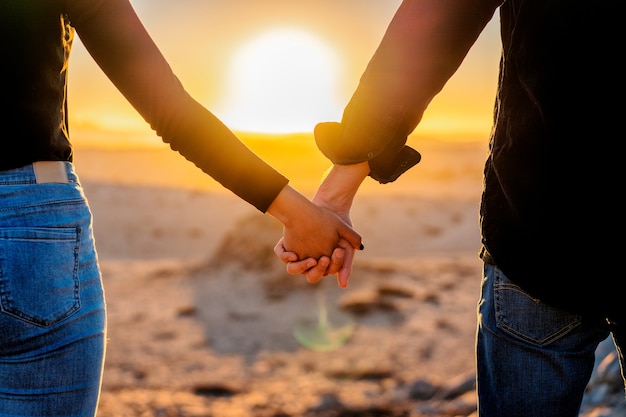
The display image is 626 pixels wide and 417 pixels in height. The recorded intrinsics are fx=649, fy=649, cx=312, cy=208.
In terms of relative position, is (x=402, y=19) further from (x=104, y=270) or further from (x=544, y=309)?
(x=104, y=270)

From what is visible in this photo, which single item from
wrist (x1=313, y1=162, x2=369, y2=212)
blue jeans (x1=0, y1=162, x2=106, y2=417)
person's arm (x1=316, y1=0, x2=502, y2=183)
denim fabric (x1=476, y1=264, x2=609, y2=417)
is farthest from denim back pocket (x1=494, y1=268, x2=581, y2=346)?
blue jeans (x1=0, y1=162, x2=106, y2=417)

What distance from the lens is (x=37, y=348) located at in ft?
4.76

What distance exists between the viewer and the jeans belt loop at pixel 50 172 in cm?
146

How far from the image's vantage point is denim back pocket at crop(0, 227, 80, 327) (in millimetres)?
1410

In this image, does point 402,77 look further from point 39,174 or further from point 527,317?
point 39,174

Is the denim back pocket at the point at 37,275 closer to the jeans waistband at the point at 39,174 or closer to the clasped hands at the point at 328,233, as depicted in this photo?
the jeans waistband at the point at 39,174

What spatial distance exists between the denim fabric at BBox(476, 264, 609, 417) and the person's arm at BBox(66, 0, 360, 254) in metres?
0.69

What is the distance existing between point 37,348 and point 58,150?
0.45m

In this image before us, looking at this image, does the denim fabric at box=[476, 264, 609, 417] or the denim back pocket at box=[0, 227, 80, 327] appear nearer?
the denim back pocket at box=[0, 227, 80, 327]

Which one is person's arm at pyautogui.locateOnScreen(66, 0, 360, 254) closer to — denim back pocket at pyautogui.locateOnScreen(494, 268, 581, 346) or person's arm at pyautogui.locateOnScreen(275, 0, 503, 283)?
person's arm at pyautogui.locateOnScreen(275, 0, 503, 283)

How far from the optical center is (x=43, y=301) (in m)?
1.44

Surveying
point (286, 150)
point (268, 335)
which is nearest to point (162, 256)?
point (268, 335)

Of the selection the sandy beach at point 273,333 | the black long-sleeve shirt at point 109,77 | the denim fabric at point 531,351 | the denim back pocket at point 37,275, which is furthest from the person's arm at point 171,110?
the sandy beach at point 273,333

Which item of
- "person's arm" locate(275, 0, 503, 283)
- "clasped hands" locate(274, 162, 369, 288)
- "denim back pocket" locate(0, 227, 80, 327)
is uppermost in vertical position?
"person's arm" locate(275, 0, 503, 283)
